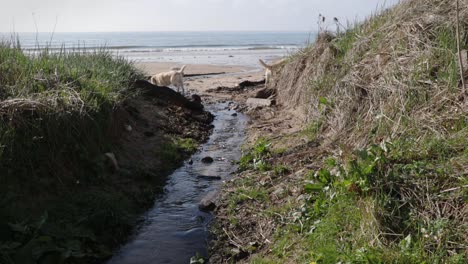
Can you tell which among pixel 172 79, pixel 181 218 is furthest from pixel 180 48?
pixel 181 218

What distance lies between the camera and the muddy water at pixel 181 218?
4395mm

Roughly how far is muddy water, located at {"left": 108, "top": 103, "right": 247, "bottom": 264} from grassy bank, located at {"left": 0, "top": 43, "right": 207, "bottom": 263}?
0.21m

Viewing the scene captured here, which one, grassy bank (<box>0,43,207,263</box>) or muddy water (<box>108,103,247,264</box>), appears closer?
grassy bank (<box>0,43,207,263</box>)

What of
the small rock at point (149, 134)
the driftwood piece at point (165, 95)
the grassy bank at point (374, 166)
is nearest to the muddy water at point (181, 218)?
the grassy bank at point (374, 166)

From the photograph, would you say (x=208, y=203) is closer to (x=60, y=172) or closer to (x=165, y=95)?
(x=60, y=172)

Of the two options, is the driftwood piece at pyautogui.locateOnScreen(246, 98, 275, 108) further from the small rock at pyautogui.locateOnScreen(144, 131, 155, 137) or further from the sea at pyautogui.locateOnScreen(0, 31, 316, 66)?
the small rock at pyautogui.locateOnScreen(144, 131, 155, 137)

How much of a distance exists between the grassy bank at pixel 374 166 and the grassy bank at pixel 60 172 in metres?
1.37

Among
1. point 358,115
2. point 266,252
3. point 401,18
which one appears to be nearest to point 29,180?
point 266,252

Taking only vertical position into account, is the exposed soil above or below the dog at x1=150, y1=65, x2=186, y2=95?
below

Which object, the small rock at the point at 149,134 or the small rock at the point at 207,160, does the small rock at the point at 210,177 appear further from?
the small rock at the point at 149,134

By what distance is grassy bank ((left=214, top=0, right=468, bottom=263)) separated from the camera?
324cm

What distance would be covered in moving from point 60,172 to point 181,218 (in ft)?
5.22

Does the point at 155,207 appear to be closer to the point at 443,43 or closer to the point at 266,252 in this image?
the point at 266,252

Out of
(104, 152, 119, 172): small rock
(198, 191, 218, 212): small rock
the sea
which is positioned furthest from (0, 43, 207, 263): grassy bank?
the sea
